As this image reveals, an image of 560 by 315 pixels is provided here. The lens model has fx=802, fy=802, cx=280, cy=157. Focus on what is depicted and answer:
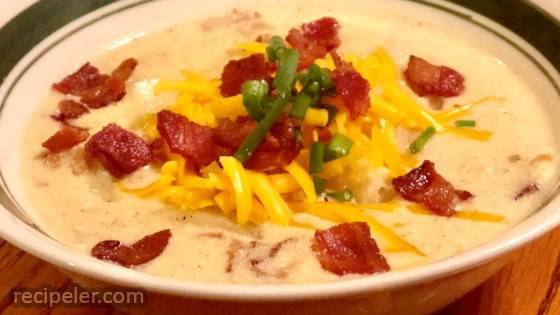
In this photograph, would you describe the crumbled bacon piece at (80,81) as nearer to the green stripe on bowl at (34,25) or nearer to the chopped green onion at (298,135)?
the green stripe on bowl at (34,25)

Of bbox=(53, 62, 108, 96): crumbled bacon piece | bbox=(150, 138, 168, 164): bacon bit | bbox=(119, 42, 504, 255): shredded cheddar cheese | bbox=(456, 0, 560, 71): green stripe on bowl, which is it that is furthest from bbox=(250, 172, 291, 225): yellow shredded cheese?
bbox=(456, 0, 560, 71): green stripe on bowl

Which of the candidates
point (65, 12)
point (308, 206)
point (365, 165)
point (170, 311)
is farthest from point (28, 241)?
point (65, 12)

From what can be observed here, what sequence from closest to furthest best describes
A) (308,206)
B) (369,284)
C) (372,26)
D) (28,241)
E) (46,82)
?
(369,284)
(28,241)
(308,206)
(46,82)
(372,26)

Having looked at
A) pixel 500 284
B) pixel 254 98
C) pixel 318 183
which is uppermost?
pixel 254 98

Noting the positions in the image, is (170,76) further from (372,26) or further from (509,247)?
(509,247)

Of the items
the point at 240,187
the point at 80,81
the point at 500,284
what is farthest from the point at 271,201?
the point at 80,81

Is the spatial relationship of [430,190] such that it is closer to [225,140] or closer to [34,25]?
[225,140]
